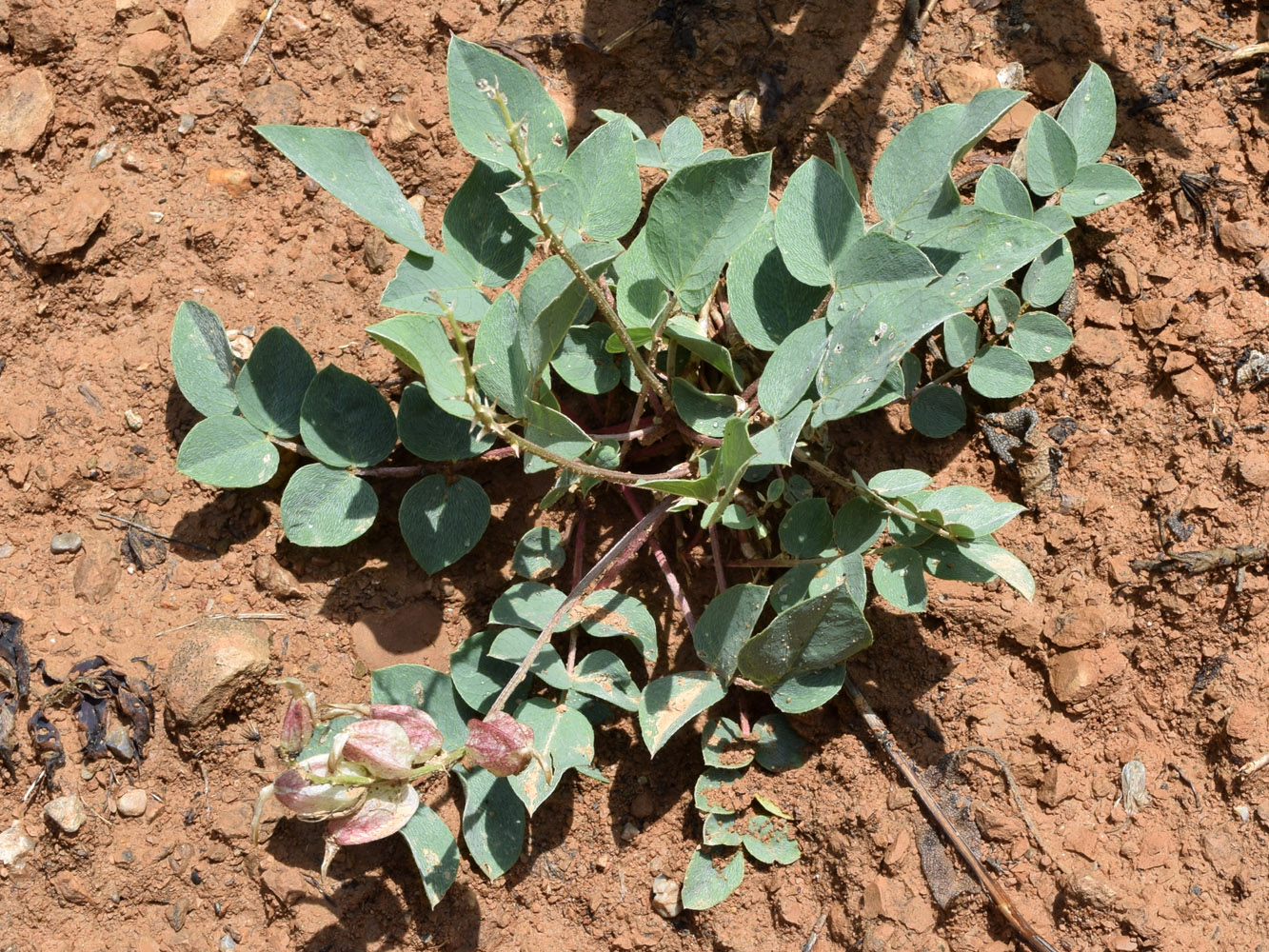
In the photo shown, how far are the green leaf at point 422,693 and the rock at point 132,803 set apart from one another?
557 millimetres

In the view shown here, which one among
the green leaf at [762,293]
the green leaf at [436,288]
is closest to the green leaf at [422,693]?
the green leaf at [436,288]

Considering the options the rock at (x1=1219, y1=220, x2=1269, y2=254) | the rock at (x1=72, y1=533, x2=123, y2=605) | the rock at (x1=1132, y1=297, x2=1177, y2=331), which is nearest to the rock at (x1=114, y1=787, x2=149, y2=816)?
the rock at (x1=72, y1=533, x2=123, y2=605)

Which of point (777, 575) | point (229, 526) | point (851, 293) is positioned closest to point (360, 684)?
point (229, 526)

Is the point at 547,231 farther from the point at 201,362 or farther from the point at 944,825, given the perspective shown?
the point at 944,825

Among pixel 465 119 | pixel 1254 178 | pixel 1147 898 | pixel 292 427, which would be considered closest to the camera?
pixel 465 119

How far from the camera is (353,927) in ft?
6.73

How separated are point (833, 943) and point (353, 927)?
38.0 inches

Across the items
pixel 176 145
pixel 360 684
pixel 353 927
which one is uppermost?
pixel 176 145

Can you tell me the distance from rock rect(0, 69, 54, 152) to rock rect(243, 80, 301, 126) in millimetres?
435

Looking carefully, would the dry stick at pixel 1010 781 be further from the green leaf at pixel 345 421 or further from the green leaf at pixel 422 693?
the green leaf at pixel 345 421

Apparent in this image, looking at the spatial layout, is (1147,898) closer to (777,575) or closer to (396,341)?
(777,575)

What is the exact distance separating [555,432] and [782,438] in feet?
1.22

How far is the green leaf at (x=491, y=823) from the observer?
1933 mm

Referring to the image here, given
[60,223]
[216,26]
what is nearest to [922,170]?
[216,26]
